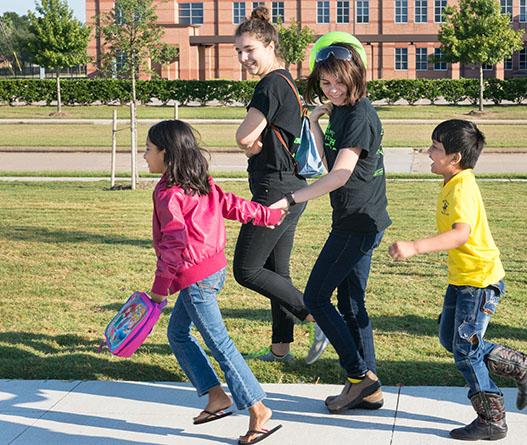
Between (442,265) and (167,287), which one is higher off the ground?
(167,287)

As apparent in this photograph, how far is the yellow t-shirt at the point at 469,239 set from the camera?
174 inches

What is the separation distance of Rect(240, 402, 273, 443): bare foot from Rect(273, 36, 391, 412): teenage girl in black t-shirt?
19.3 inches

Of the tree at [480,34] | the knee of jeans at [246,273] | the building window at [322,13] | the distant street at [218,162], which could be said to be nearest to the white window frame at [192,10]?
the building window at [322,13]

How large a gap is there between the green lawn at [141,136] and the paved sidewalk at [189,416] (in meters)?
17.0

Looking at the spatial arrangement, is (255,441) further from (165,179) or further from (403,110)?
(403,110)

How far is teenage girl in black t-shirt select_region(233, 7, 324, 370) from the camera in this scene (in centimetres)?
513

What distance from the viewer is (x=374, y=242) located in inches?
190

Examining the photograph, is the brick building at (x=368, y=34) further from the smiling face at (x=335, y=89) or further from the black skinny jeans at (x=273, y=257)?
the smiling face at (x=335, y=89)

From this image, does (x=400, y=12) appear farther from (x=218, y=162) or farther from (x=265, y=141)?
(x=265, y=141)

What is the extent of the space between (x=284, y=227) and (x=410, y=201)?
8096mm

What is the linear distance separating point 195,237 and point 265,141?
3.26 ft

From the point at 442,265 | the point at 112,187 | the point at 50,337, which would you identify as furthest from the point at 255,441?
the point at 112,187

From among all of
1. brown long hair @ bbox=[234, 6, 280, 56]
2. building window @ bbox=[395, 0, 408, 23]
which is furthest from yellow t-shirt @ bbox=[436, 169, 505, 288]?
building window @ bbox=[395, 0, 408, 23]

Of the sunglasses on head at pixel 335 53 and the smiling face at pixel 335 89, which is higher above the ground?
the sunglasses on head at pixel 335 53
